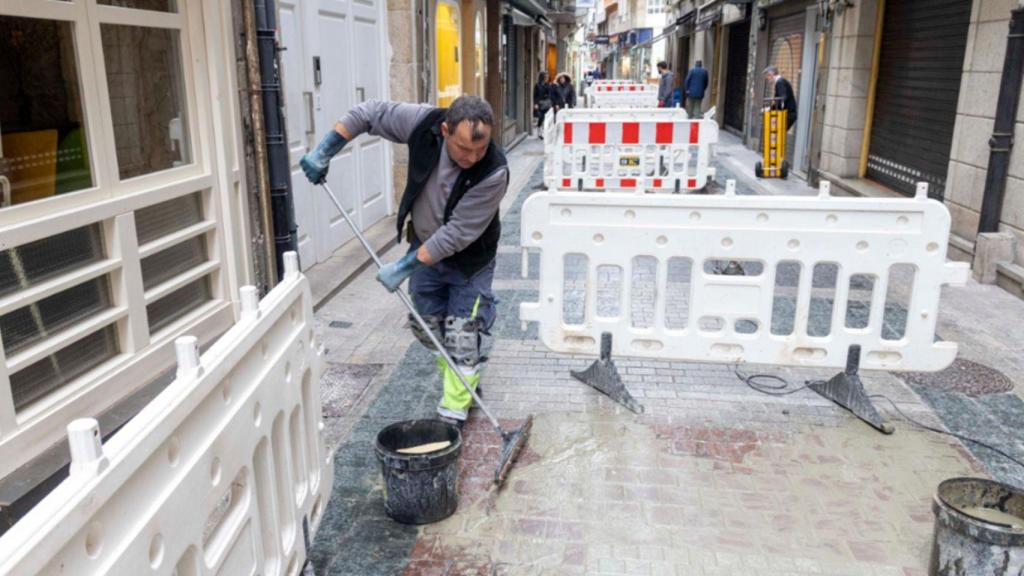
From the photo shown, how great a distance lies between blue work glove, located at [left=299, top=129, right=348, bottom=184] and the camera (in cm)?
419

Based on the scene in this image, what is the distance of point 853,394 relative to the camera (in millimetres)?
4434

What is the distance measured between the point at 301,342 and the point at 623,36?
58633 mm

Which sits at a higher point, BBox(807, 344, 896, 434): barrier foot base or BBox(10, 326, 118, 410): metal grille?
BBox(10, 326, 118, 410): metal grille

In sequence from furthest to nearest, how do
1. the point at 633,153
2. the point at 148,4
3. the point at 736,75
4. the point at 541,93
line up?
the point at 736,75, the point at 541,93, the point at 633,153, the point at 148,4

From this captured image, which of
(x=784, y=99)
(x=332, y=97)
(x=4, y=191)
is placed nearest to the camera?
(x=4, y=191)

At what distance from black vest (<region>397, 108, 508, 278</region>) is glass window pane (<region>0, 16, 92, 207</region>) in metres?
1.65

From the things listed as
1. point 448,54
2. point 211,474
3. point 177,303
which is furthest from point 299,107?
point 448,54

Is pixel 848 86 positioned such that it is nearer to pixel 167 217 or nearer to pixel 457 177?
pixel 457 177

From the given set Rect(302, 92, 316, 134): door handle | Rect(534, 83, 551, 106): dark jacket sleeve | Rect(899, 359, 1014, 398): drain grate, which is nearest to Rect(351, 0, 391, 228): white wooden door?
Rect(302, 92, 316, 134): door handle

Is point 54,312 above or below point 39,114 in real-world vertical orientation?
below

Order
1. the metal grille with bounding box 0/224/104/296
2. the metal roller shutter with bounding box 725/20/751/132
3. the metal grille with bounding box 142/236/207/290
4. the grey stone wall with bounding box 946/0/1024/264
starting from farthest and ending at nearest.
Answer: the metal roller shutter with bounding box 725/20/751/132 < the grey stone wall with bounding box 946/0/1024/264 < the metal grille with bounding box 142/236/207/290 < the metal grille with bounding box 0/224/104/296

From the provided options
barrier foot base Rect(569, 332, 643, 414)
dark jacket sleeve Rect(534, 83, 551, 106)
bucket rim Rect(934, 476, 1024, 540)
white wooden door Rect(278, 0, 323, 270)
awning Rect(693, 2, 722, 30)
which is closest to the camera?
bucket rim Rect(934, 476, 1024, 540)

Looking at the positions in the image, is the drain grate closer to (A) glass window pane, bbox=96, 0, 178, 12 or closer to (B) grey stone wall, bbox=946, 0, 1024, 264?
(B) grey stone wall, bbox=946, 0, 1024, 264

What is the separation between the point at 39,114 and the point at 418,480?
2.56m
